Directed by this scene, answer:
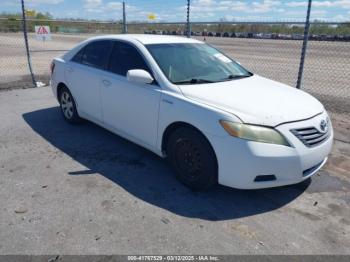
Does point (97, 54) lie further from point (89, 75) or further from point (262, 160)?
point (262, 160)

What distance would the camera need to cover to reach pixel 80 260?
2609 mm

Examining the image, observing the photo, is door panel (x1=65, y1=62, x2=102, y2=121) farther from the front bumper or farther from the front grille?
the front grille

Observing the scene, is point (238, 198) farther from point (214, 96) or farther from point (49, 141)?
point (49, 141)

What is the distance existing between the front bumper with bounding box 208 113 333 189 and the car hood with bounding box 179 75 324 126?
0.15 metres

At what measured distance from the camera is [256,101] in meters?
3.47

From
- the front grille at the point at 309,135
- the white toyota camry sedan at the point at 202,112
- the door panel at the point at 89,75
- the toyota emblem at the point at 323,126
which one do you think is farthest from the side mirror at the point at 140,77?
the toyota emblem at the point at 323,126

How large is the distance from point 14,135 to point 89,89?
1.55 metres

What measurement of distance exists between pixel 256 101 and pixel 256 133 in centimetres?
50

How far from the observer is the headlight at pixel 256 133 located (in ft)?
10.2

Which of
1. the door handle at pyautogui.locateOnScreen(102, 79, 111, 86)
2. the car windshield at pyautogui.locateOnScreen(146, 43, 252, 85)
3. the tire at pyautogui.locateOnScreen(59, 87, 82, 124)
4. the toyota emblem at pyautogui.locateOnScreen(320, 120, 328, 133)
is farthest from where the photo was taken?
the tire at pyautogui.locateOnScreen(59, 87, 82, 124)

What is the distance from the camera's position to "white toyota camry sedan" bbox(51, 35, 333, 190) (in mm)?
3158

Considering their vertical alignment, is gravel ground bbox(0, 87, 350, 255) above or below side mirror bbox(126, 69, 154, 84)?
below

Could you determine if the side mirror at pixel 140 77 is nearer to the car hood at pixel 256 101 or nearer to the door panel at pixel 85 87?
the car hood at pixel 256 101

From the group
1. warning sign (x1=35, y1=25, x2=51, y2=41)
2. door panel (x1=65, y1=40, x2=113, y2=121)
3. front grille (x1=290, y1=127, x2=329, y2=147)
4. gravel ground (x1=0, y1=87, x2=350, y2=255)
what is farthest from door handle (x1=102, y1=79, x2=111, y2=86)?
warning sign (x1=35, y1=25, x2=51, y2=41)
